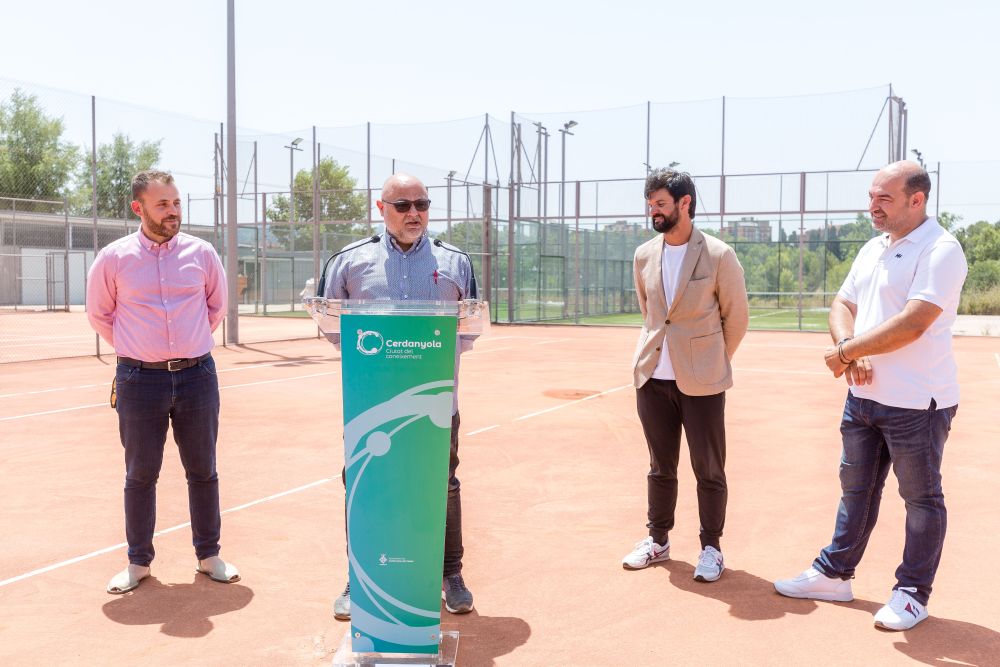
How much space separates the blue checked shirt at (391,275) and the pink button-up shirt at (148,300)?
943 mm

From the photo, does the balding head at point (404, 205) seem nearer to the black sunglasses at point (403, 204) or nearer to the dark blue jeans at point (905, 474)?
the black sunglasses at point (403, 204)

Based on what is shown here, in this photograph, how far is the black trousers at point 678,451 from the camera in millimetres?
4527

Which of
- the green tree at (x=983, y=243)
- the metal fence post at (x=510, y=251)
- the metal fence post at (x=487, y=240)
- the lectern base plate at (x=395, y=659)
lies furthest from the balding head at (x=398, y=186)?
the green tree at (x=983, y=243)

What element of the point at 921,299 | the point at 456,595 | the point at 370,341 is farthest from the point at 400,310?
the point at 921,299

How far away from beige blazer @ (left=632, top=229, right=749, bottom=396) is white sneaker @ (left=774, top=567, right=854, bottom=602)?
3.12ft

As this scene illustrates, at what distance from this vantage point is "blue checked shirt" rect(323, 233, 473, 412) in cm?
382

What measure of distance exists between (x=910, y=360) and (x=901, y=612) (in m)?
1.07

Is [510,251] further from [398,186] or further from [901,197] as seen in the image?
[398,186]

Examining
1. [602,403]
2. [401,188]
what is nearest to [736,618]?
[401,188]

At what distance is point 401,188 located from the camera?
12.3 feet

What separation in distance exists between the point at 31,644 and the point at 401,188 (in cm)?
238

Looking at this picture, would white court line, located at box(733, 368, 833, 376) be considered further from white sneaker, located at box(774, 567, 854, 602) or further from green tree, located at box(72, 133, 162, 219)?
green tree, located at box(72, 133, 162, 219)

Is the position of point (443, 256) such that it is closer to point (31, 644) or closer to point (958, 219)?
point (31, 644)

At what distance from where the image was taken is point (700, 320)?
4.52 metres
